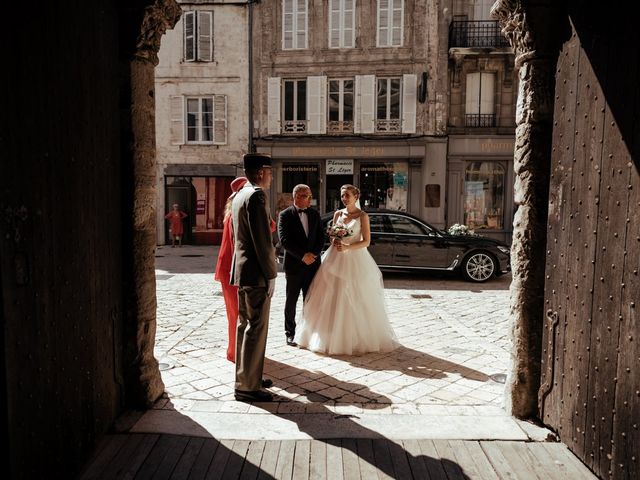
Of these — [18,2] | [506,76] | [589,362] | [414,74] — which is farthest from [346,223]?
[506,76]

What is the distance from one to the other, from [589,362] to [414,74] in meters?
16.9

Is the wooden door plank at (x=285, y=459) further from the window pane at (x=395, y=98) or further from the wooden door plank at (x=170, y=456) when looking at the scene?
the window pane at (x=395, y=98)

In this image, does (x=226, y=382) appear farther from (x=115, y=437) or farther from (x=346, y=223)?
(x=346, y=223)

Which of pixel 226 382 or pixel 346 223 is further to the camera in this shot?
pixel 346 223

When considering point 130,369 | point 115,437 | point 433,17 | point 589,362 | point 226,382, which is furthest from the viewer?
point 433,17

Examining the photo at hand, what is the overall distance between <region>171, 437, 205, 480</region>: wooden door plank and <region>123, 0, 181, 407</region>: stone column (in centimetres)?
72

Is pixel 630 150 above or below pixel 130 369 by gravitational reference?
above

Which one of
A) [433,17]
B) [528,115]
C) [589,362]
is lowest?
[589,362]

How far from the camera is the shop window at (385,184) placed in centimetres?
1867

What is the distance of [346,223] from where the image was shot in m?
5.66

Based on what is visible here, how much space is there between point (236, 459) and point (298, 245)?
2891 millimetres

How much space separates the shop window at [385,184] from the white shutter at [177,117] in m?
7.34

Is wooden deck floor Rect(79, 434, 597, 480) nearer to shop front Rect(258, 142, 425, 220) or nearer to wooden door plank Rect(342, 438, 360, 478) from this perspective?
wooden door plank Rect(342, 438, 360, 478)

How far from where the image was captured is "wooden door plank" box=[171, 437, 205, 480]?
2801 mm
